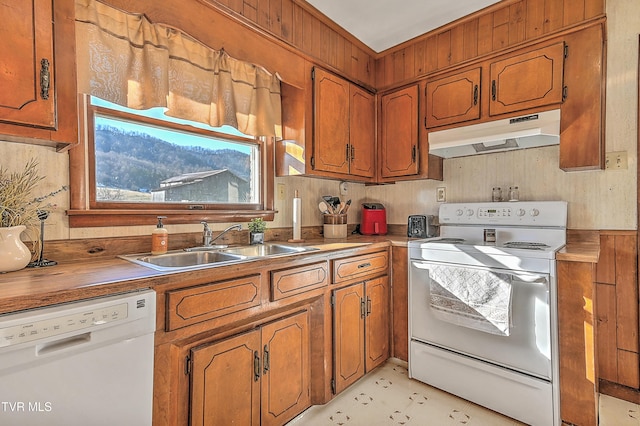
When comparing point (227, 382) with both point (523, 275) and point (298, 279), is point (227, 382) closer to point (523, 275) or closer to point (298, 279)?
point (298, 279)

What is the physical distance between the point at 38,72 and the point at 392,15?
2.03 meters

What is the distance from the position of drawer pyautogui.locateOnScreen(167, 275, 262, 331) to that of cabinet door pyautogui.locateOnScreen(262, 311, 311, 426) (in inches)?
8.3

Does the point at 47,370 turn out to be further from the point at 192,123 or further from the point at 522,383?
the point at 522,383

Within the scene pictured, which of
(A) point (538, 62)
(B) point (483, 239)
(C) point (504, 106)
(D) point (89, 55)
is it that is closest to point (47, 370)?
(D) point (89, 55)

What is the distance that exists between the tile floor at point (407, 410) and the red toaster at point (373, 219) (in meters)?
1.17

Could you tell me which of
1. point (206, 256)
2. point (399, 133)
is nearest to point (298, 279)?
point (206, 256)

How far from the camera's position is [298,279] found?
5.35 ft

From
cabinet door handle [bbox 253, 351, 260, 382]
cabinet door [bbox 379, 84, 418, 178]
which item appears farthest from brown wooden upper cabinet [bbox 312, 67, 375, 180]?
cabinet door handle [bbox 253, 351, 260, 382]

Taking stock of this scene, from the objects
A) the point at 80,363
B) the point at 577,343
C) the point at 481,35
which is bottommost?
the point at 577,343

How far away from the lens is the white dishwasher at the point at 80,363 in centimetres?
82

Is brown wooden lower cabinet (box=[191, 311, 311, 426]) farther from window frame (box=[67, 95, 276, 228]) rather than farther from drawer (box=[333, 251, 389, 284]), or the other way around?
window frame (box=[67, 95, 276, 228])

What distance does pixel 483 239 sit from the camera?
2.32m

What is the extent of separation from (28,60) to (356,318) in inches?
75.3

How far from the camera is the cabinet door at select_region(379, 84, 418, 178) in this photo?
2.51 metres
